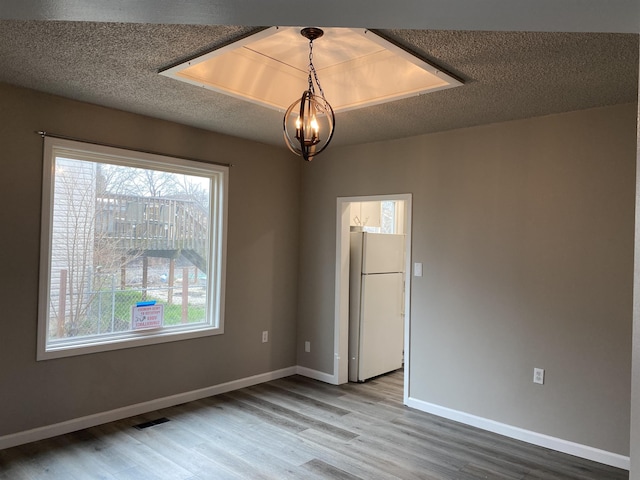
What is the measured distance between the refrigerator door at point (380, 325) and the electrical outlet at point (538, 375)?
69.9 inches

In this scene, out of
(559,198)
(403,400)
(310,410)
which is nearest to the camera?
(559,198)

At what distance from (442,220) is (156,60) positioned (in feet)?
8.46

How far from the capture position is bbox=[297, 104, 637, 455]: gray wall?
305cm

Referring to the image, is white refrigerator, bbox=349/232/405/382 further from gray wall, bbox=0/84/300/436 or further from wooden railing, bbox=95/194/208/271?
wooden railing, bbox=95/194/208/271

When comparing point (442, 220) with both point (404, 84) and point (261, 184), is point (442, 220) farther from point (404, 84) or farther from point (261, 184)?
point (261, 184)

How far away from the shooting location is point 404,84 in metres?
2.99

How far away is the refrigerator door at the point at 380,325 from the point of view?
4.72 m

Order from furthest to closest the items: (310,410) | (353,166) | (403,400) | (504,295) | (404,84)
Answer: (353,166)
(403,400)
(310,410)
(504,295)
(404,84)

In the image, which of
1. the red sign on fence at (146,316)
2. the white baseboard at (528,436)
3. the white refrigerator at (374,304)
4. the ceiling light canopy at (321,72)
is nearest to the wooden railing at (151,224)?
the red sign on fence at (146,316)

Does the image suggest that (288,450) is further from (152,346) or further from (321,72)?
(321,72)

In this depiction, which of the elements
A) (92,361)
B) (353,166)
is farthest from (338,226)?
(92,361)

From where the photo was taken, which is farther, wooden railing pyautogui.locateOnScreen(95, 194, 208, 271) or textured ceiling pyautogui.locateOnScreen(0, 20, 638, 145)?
wooden railing pyautogui.locateOnScreen(95, 194, 208, 271)

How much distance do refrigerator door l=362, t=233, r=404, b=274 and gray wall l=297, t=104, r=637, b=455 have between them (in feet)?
2.25

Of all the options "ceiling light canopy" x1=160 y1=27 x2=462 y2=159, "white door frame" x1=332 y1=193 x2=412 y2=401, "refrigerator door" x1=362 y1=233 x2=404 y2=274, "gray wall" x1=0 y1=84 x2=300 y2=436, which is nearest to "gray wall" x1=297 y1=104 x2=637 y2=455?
"white door frame" x1=332 y1=193 x2=412 y2=401
